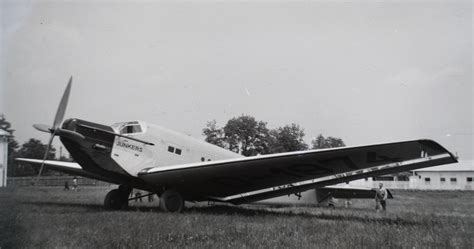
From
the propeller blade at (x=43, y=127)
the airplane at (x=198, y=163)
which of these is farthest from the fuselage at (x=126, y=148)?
the propeller blade at (x=43, y=127)

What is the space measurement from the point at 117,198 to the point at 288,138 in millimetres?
59633

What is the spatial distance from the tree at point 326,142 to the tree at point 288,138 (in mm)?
24089

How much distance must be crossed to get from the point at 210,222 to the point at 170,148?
379 centimetres

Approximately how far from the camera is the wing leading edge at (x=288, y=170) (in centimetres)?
831

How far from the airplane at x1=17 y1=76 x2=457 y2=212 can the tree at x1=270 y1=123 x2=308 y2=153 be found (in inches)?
2123

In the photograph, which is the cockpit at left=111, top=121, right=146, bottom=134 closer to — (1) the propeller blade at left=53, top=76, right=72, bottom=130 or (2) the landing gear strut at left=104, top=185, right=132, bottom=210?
(1) the propeller blade at left=53, top=76, right=72, bottom=130

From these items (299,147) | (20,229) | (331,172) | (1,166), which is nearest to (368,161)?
(331,172)

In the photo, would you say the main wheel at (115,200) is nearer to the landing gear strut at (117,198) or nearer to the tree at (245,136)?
the landing gear strut at (117,198)

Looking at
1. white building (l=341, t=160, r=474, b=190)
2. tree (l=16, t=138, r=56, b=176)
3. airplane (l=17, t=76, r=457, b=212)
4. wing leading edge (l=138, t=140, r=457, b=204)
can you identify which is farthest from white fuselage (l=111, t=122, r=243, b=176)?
tree (l=16, t=138, r=56, b=176)

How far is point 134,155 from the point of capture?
34.0ft

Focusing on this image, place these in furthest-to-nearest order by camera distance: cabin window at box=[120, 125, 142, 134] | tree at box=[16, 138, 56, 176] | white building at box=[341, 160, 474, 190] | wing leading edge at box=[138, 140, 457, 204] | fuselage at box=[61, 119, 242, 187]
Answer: tree at box=[16, 138, 56, 176] → white building at box=[341, 160, 474, 190] → cabin window at box=[120, 125, 142, 134] → fuselage at box=[61, 119, 242, 187] → wing leading edge at box=[138, 140, 457, 204]

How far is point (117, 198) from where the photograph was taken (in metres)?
11.4

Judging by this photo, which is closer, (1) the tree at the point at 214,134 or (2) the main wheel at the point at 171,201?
(2) the main wheel at the point at 171,201

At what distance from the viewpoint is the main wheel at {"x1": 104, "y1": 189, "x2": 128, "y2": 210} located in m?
11.2
